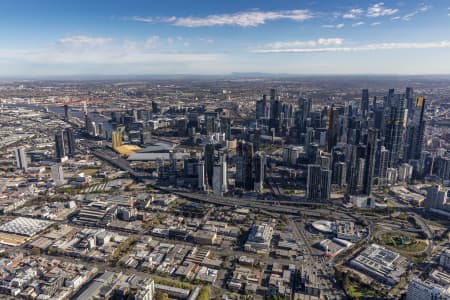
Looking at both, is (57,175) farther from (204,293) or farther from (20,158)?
(204,293)

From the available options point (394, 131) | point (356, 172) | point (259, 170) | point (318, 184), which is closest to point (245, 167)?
point (259, 170)

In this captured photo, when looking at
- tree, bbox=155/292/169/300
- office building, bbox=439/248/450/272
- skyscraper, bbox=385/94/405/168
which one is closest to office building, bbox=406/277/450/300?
office building, bbox=439/248/450/272

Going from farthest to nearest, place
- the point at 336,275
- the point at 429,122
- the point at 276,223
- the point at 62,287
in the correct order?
1. the point at 429,122
2. the point at 276,223
3. the point at 336,275
4. the point at 62,287

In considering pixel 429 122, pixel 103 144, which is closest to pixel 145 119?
pixel 103 144

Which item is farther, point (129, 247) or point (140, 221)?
point (140, 221)

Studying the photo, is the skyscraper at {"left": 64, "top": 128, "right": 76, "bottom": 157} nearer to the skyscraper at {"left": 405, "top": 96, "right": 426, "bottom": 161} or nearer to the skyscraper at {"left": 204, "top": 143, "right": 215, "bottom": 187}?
the skyscraper at {"left": 204, "top": 143, "right": 215, "bottom": 187}

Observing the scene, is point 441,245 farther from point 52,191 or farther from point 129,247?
point 52,191
